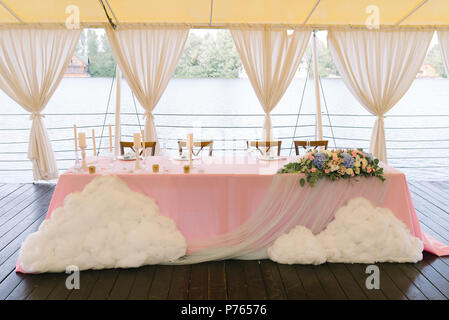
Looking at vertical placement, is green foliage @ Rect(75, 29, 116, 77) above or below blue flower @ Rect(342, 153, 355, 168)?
above

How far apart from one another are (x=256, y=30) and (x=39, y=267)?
3800mm

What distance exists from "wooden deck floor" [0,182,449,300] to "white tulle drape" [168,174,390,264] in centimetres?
13

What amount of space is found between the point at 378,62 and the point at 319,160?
2921 mm

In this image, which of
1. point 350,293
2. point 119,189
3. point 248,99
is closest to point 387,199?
point 350,293

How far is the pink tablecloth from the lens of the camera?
2.84m

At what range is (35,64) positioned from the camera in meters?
4.83

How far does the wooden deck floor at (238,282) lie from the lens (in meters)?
2.30

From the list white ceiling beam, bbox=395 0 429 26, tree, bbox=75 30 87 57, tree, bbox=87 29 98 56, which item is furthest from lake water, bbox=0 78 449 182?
white ceiling beam, bbox=395 0 429 26

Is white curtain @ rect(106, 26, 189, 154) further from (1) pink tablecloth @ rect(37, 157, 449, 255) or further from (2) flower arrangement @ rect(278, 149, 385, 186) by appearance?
(2) flower arrangement @ rect(278, 149, 385, 186)

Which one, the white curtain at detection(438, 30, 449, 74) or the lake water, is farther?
the lake water

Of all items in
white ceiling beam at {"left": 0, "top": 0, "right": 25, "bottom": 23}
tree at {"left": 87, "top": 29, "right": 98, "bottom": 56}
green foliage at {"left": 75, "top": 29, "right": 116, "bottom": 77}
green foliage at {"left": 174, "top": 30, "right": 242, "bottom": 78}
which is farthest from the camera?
tree at {"left": 87, "top": 29, "right": 98, "bottom": 56}
